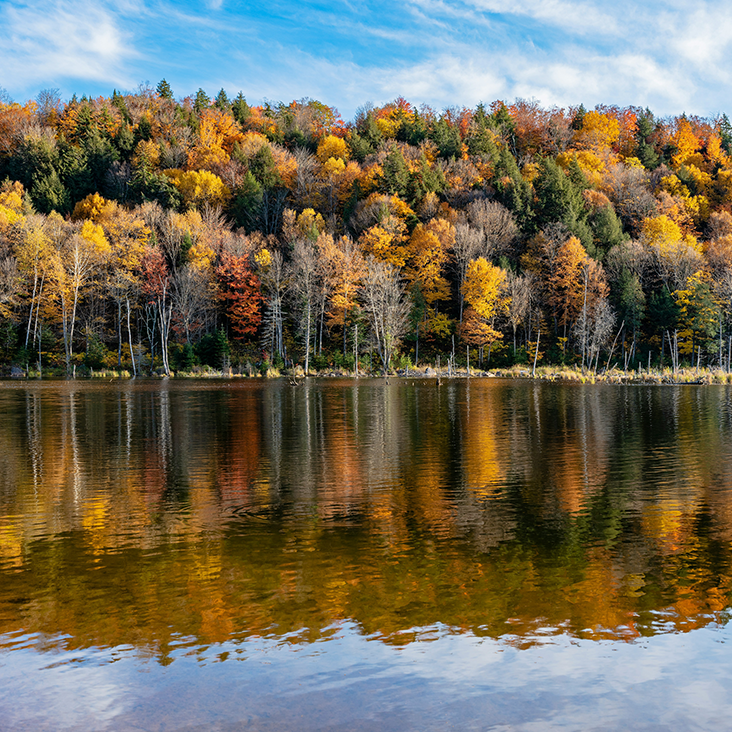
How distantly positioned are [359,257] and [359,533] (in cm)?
6557

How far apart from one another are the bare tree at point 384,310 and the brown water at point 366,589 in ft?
162

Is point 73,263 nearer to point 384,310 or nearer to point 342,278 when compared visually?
point 342,278

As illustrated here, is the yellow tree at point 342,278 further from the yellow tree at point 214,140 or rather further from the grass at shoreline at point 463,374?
the yellow tree at point 214,140

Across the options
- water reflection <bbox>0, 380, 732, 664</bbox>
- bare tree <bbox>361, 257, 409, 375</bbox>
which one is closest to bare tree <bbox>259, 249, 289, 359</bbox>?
bare tree <bbox>361, 257, 409, 375</bbox>

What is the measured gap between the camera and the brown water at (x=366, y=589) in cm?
579

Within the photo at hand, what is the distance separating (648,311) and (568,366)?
450 inches

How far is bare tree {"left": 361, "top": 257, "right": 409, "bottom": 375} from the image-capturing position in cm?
6831

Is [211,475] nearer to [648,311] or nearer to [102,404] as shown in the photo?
[102,404]

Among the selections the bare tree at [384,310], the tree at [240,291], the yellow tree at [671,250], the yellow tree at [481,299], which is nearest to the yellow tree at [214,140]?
the tree at [240,291]

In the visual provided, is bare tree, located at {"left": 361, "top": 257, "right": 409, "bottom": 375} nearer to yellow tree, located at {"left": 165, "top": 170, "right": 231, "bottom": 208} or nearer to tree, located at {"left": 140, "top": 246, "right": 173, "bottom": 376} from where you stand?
tree, located at {"left": 140, "top": 246, "right": 173, "bottom": 376}

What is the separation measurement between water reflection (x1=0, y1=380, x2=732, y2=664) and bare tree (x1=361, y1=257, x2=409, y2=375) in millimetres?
44549

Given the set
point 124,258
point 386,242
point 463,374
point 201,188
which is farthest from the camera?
point 201,188

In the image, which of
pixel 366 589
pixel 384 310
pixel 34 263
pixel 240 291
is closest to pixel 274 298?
pixel 240 291

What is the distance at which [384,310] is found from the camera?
70000mm
